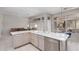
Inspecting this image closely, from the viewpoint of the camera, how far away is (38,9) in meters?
1.55

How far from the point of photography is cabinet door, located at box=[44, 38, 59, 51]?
5.11ft

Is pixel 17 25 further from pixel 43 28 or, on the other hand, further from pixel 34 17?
pixel 43 28

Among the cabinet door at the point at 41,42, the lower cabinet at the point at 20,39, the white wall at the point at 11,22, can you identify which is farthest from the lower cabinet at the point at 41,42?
the white wall at the point at 11,22

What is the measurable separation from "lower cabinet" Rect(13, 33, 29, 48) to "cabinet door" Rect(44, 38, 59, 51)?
0.38 metres

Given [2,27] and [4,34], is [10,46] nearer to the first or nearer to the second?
[4,34]

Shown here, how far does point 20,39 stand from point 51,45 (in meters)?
0.59

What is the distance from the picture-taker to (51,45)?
1.59m

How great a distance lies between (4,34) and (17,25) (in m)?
0.28

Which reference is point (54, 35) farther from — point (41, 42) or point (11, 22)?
point (11, 22)

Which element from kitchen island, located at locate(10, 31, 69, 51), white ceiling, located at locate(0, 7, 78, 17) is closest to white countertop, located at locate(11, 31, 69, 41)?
kitchen island, located at locate(10, 31, 69, 51)
